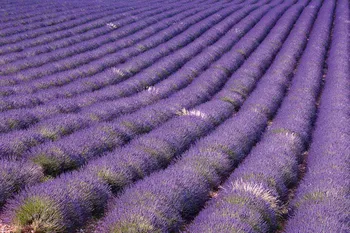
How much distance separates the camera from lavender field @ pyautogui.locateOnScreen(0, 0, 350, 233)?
4.57m

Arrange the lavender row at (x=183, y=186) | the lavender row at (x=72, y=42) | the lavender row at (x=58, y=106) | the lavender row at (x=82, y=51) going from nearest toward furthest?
→ the lavender row at (x=183, y=186) < the lavender row at (x=58, y=106) < the lavender row at (x=82, y=51) < the lavender row at (x=72, y=42)

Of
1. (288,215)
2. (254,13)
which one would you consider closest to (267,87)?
(288,215)

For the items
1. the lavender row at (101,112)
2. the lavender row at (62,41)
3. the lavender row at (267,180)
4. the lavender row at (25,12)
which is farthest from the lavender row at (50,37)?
the lavender row at (267,180)

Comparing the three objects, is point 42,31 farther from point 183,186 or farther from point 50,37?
point 183,186

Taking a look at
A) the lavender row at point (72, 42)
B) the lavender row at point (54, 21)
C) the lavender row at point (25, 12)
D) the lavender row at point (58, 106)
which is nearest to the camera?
the lavender row at point (58, 106)

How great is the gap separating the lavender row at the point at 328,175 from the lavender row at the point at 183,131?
1.92m

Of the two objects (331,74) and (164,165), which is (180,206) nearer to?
(164,165)

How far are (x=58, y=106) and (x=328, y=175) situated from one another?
4821 millimetres

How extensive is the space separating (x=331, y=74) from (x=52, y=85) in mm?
8130

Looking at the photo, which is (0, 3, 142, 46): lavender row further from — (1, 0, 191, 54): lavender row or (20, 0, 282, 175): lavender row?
(20, 0, 282, 175): lavender row

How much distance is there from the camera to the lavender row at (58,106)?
6871 mm

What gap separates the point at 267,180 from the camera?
5852mm

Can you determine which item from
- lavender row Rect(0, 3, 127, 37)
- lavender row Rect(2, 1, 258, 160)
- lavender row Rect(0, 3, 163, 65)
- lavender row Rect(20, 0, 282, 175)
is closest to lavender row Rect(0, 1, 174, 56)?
lavender row Rect(0, 3, 163, 65)

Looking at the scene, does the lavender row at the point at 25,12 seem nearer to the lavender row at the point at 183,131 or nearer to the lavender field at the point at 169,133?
the lavender field at the point at 169,133
